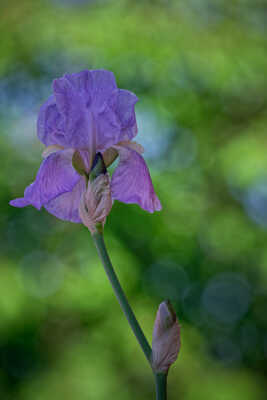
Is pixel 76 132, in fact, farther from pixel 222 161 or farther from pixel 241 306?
A: pixel 241 306

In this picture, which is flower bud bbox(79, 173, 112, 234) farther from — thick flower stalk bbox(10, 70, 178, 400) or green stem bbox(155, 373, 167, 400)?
green stem bbox(155, 373, 167, 400)

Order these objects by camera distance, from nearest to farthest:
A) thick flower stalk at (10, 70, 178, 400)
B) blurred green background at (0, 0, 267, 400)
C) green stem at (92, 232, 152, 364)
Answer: green stem at (92, 232, 152, 364) → thick flower stalk at (10, 70, 178, 400) → blurred green background at (0, 0, 267, 400)

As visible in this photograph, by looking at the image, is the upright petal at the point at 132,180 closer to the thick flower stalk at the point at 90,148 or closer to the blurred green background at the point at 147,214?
the thick flower stalk at the point at 90,148

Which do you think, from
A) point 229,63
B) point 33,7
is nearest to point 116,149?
point 229,63

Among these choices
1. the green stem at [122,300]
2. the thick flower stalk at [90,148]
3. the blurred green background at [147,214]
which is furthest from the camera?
the blurred green background at [147,214]

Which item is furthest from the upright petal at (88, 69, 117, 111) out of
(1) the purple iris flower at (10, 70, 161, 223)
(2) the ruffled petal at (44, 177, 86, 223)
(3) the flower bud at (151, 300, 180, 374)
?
(3) the flower bud at (151, 300, 180, 374)

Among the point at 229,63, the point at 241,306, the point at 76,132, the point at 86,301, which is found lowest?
the point at 241,306

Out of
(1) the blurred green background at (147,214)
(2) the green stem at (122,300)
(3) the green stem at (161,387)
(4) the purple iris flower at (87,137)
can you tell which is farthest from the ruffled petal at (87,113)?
(1) the blurred green background at (147,214)
